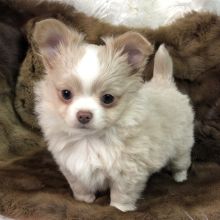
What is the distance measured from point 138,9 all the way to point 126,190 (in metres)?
1.34

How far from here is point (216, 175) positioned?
2248 mm

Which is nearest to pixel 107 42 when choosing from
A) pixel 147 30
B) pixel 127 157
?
pixel 127 157

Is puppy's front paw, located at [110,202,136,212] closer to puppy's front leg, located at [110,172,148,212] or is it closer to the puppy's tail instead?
puppy's front leg, located at [110,172,148,212]

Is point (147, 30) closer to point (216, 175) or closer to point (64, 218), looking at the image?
point (216, 175)

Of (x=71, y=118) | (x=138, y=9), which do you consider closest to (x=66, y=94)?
(x=71, y=118)

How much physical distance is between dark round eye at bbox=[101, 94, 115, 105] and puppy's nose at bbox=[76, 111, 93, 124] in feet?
0.29

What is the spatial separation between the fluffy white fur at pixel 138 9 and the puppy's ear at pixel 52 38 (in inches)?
41.1

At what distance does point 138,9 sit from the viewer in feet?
9.22

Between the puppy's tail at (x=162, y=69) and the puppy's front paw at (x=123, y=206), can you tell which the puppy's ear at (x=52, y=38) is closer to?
the puppy's tail at (x=162, y=69)

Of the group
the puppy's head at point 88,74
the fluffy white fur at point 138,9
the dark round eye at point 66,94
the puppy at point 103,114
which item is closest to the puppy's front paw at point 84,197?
the puppy at point 103,114

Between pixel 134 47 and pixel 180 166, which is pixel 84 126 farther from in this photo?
pixel 180 166

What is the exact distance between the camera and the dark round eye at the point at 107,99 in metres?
1.68

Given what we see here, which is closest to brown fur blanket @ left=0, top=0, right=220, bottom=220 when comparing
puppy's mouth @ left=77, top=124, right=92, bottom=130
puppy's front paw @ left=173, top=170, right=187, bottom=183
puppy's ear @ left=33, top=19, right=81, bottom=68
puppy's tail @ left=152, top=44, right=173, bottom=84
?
puppy's front paw @ left=173, top=170, right=187, bottom=183

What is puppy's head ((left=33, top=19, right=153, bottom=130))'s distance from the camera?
1638mm
